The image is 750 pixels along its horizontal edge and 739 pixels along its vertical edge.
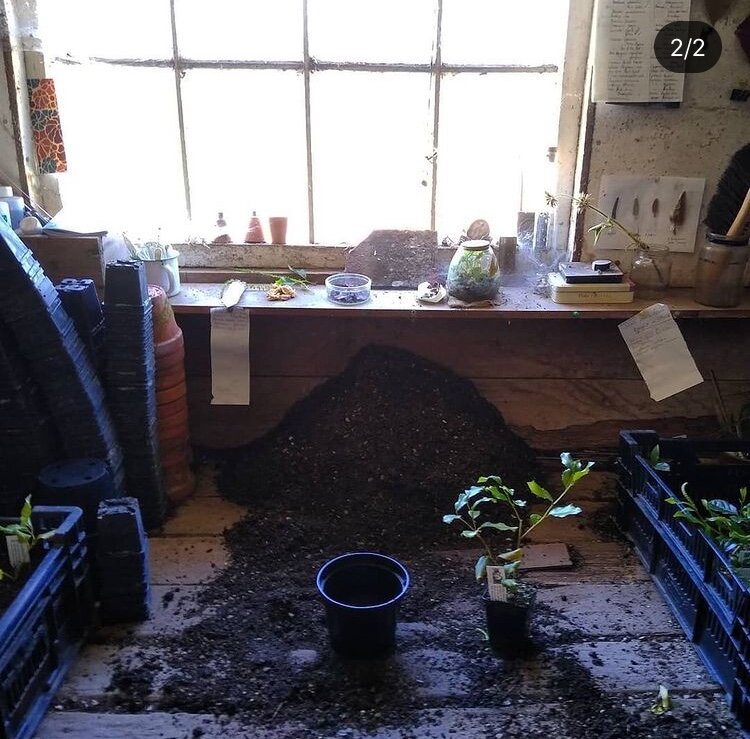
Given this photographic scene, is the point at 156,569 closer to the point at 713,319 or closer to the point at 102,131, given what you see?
the point at 102,131

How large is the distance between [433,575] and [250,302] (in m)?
0.87

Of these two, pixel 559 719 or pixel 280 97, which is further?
pixel 280 97

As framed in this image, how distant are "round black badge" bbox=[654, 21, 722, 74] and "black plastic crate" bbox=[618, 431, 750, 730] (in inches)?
37.5

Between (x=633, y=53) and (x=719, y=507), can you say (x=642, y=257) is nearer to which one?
(x=633, y=53)

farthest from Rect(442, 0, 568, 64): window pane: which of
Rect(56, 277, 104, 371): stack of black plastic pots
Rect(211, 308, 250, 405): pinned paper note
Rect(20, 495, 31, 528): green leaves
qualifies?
Rect(20, 495, 31, 528): green leaves

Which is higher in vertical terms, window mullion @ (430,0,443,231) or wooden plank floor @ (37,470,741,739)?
window mullion @ (430,0,443,231)

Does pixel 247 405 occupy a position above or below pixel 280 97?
below

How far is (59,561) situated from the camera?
1487 millimetres

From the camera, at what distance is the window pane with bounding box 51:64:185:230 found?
2.20 metres

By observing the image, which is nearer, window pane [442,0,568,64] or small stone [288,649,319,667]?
small stone [288,649,319,667]

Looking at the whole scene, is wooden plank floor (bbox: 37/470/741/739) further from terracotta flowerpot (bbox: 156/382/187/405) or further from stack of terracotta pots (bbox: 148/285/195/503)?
terracotta flowerpot (bbox: 156/382/187/405)

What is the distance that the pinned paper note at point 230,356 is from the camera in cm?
208

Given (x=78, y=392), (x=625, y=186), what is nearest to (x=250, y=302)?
(x=78, y=392)

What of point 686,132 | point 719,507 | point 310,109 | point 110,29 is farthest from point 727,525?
point 110,29
